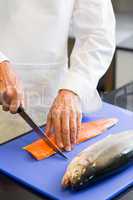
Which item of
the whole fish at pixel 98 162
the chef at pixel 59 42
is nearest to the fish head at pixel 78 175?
the whole fish at pixel 98 162

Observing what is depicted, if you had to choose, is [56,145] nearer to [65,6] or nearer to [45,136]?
[45,136]

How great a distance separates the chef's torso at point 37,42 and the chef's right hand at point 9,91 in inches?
6.5

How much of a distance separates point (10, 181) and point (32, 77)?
0.33 meters

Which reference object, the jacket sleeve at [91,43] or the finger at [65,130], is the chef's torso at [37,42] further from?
the finger at [65,130]

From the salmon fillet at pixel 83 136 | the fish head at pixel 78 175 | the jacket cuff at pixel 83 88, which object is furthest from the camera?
the jacket cuff at pixel 83 88

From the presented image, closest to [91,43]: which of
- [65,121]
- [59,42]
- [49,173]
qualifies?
[59,42]

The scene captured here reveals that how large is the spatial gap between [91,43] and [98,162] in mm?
365

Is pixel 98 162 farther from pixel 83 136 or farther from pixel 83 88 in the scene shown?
pixel 83 88

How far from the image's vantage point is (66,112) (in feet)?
3.38

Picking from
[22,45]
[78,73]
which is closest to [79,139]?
[78,73]

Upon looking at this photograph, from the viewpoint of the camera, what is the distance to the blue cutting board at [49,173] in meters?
0.86

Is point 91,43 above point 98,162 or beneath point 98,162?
above

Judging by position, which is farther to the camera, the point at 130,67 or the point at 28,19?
the point at 130,67

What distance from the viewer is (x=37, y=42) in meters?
1.15
